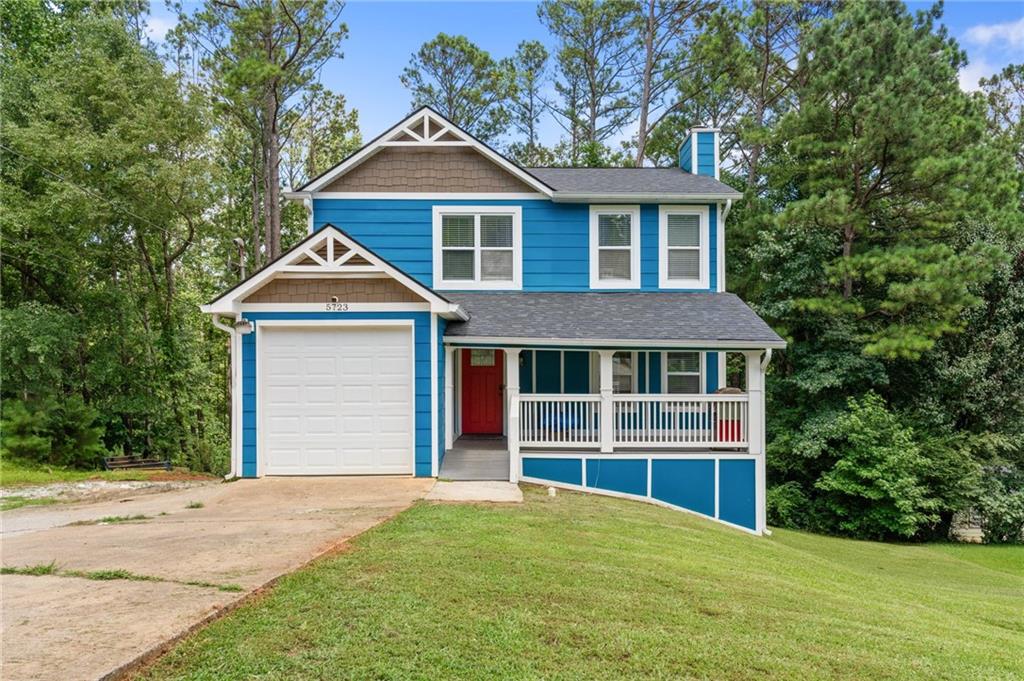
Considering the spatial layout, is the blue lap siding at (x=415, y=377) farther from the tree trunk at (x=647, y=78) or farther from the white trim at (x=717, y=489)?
the tree trunk at (x=647, y=78)

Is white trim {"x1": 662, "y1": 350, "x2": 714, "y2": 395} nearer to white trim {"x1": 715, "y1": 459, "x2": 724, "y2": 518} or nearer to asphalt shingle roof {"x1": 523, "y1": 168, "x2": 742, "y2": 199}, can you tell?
white trim {"x1": 715, "y1": 459, "x2": 724, "y2": 518}

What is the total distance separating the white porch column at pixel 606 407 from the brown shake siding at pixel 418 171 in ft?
15.5

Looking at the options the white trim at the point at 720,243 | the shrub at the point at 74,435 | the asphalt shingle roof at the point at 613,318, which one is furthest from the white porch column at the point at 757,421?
the shrub at the point at 74,435

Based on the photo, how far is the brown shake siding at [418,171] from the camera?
12.5 meters

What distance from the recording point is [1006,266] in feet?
46.9

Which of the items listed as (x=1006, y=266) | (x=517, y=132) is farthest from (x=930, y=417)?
(x=517, y=132)

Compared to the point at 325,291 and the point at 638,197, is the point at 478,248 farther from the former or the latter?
the point at 325,291

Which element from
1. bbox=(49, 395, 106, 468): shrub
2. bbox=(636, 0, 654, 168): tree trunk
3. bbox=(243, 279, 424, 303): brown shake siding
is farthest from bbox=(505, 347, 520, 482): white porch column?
bbox=(636, 0, 654, 168): tree trunk

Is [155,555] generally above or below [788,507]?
above

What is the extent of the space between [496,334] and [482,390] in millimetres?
3043

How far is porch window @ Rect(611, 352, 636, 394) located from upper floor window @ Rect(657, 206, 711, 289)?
1.83 metres

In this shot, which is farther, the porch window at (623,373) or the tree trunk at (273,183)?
the tree trunk at (273,183)

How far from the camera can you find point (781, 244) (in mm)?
15875

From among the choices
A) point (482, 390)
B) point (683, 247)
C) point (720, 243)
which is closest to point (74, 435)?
point (482, 390)
